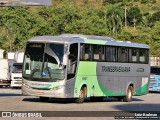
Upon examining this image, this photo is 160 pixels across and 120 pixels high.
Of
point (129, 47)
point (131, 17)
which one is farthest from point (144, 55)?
point (131, 17)

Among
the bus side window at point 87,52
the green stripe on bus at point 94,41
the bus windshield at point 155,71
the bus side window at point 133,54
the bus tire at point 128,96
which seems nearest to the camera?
the bus side window at point 87,52

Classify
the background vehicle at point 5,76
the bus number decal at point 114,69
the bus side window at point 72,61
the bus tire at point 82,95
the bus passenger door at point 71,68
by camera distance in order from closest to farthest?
the bus passenger door at point 71,68 → the bus side window at point 72,61 → the bus tire at point 82,95 → the bus number decal at point 114,69 → the background vehicle at point 5,76

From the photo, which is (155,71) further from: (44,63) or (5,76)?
(44,63)

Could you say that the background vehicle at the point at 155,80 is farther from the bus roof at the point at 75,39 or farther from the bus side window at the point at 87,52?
the bus side window at the point at 87,52

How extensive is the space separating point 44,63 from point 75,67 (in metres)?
1.47

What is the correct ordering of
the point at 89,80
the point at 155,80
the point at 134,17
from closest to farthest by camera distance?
the point at 89,80, the point at 155,80, the point at 134,17

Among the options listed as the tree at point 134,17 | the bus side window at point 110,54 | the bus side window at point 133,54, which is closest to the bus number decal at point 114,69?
the bus side window at point 110,54

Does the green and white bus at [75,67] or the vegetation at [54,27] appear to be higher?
the green and white bus at [75,67]

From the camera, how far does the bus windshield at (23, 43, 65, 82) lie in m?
27.4

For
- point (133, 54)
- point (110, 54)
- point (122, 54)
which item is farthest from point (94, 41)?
point (133, 54)

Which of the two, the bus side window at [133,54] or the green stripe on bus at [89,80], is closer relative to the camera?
the green stripe on bus at [89,80]

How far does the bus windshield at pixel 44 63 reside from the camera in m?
27.4

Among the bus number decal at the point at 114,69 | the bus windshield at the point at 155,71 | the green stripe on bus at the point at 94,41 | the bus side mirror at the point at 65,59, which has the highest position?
the green stripe on bus at the point at 94,41

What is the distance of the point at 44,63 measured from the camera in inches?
1081
